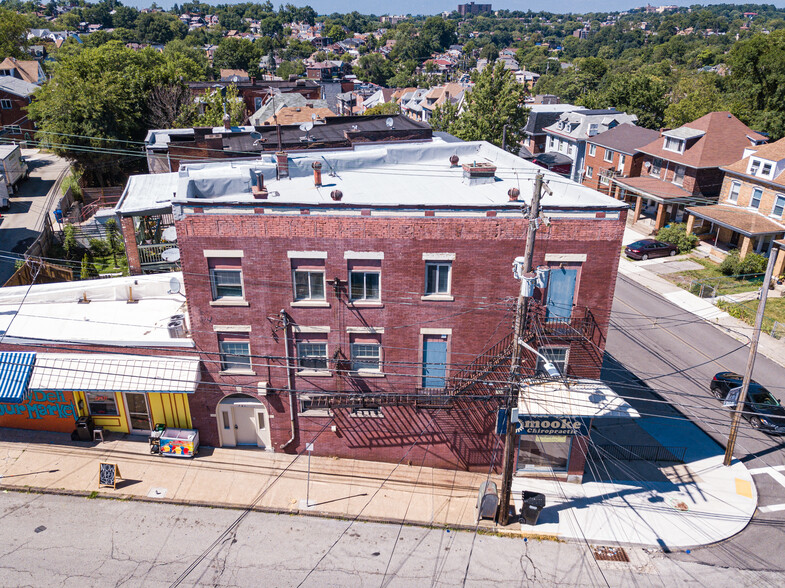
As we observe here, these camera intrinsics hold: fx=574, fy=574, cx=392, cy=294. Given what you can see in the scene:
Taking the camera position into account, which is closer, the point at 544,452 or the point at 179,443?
the point at 544,452

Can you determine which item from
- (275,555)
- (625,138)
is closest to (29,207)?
(275,555)

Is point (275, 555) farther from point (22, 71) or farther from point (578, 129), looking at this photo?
point (22, 71)

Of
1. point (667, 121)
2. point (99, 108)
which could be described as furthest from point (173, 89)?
point (667, 121)

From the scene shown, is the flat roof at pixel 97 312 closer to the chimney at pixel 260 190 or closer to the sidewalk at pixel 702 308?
the chimney at pixel 260 190

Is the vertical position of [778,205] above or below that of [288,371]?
above

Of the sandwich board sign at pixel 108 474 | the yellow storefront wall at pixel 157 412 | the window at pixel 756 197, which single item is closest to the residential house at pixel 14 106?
the yellow storefront wall at pixel 157 412
